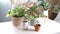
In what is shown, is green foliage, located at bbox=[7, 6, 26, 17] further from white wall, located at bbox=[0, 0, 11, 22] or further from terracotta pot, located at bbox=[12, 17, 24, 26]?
white wall, located at bbox=[0, 0, 11, 22]

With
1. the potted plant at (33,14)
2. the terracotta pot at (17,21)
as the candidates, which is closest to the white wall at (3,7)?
the terracotta pot at (17,21)

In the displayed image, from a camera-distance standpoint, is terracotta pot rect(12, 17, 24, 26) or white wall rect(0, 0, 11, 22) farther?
white wall rect(0, 0, 11, 22)

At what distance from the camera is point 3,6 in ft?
12.9

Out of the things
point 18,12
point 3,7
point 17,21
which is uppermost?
point 3,7

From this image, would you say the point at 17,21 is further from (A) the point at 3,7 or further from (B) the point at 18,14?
(A) the point at 3,7

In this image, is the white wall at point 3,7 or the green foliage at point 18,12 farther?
the white wall at point 3,7

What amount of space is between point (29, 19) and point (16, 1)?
2.12 metres

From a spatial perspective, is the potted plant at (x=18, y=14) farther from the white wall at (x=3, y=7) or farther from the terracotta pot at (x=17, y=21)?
the white wall at (x=3, y=7)

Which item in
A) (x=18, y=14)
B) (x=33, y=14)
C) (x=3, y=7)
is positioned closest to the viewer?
(x=33, y=14)

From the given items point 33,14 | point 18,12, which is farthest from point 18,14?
point 33,14

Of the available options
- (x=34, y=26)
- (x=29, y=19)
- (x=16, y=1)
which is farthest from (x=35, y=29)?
(x=16, y=1)

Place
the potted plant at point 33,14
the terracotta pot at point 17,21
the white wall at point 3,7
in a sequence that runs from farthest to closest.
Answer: the white wall at point 3,7, the terracotta pot at point 17,21, the potted plant at point 33,14

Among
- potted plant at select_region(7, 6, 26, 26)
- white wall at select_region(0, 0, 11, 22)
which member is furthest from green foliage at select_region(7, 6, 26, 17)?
white wall at select_region(0, 0, 11, 22)

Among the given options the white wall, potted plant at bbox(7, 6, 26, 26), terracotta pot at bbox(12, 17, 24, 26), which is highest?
the white wall
